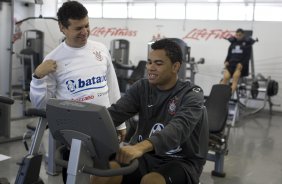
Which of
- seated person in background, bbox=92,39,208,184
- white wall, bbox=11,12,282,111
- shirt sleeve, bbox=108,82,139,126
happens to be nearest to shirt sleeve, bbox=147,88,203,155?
seated person in background, bbox=92,39,208,184

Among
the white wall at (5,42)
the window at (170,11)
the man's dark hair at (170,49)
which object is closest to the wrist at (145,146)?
the man's dark hair at (170,49)

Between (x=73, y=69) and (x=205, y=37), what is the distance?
7.11 m

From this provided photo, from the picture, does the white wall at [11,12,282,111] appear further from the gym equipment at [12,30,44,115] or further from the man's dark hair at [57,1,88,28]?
the man's dark hair at [57,1,88,28]

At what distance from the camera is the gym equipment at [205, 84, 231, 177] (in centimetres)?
369

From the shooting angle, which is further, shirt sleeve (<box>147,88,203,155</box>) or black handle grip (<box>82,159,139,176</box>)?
shirt sleeve (<box>147,88,203,155</box>)

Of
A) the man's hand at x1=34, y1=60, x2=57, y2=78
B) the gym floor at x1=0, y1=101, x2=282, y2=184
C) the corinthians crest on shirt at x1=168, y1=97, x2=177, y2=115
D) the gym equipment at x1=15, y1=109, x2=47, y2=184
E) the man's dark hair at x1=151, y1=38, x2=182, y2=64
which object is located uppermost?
the man's dark hair at x1=151, y1=38, x2=182, y2=64

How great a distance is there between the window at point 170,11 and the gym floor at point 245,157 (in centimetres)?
369

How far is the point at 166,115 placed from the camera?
1.96 metres

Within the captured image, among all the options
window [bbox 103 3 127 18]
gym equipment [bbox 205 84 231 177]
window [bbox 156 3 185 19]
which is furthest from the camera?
window [bbox 103 3 127 18]

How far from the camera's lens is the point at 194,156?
197 centimetres

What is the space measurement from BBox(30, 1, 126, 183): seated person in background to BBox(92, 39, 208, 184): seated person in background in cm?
26

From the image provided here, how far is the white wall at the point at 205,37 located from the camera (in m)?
8.20

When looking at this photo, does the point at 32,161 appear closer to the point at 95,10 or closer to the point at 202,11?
the point at 202,11

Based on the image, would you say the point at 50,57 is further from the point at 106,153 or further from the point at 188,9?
the point at 188,9
